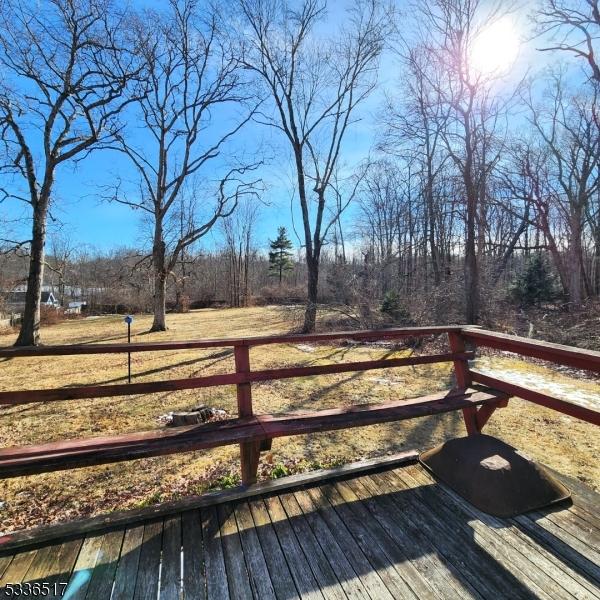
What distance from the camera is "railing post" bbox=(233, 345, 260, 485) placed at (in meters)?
2.41

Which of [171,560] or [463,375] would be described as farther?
[463,375]

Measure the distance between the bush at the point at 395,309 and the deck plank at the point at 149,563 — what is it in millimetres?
9470

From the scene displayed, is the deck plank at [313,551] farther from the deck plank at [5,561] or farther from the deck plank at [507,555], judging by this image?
the deck plank at [5,561]

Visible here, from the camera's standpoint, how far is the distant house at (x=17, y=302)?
19.3m

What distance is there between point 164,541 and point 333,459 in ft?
7.01

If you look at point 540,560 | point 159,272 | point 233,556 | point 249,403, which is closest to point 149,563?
point 233,556

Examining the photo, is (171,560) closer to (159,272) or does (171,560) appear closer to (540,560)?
(540,560)

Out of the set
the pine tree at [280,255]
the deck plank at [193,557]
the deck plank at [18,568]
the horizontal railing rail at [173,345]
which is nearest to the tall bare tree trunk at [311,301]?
the horizontal railing rail at [173,345]

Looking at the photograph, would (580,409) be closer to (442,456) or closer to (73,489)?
(442,456)

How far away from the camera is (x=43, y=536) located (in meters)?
1.89

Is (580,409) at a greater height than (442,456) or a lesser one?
greater

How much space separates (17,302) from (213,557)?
31.8m

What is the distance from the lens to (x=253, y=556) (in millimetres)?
1792

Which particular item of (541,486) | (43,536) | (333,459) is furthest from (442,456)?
(43,536)
